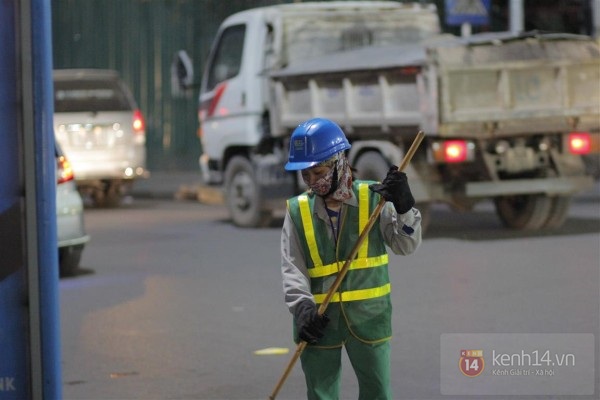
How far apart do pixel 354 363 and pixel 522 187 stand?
10031mm

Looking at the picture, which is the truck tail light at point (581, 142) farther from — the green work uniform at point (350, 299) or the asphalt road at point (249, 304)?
the green work uniform at point (350, 299)

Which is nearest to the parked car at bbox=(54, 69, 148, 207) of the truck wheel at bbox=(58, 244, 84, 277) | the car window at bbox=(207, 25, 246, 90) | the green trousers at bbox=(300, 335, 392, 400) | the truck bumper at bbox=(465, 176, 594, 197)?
the car window at bbox=(207, 25, 246, 90)

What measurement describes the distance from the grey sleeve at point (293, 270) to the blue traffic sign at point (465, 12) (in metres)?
16.4

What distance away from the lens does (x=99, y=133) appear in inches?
832

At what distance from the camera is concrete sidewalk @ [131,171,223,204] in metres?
20.5

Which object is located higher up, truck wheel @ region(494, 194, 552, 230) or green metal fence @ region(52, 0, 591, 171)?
green metal fence @ region(52, 0, 591, 171)

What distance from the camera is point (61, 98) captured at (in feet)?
70.3

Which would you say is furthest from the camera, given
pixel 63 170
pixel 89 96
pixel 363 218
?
pixel 89 96

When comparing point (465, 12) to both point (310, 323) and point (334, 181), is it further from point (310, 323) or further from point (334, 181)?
point (310, 323)

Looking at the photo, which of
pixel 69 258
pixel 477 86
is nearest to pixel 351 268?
pixel 69 258

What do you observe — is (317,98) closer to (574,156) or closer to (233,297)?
(574,156)

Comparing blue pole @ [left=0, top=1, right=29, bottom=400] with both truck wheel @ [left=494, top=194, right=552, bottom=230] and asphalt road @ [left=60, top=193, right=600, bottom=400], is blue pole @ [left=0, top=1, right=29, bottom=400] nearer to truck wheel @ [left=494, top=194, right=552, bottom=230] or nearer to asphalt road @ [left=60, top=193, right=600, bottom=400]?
asphalt road @ [left=60, top=193, right=600, bottom=400]

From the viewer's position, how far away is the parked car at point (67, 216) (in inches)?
495

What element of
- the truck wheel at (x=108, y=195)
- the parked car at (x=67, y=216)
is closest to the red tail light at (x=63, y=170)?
the parked car at (x=67, y=216)
